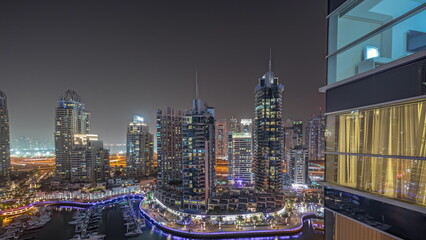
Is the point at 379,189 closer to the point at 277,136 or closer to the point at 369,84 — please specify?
the point at 369,84

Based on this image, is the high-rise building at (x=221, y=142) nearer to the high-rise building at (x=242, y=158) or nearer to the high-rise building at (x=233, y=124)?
the high-rise building at (x=233, y=124)

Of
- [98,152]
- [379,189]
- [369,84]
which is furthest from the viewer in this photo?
[98,152]

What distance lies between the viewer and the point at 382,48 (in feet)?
5.79

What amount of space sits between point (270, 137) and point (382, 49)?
84.5ft

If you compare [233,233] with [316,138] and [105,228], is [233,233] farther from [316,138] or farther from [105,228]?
[316,138]

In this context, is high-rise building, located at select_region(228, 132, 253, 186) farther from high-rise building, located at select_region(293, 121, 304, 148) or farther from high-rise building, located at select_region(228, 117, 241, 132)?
high-rise building, located at select_region(228, 117, 241, 132)

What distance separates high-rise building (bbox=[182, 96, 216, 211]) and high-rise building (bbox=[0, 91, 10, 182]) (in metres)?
35.8

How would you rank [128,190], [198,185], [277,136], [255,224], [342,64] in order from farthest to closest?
[128,190]
[277,136]
[198,185]
[255,224]
[342,64]

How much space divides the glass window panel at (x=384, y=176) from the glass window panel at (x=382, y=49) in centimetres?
89

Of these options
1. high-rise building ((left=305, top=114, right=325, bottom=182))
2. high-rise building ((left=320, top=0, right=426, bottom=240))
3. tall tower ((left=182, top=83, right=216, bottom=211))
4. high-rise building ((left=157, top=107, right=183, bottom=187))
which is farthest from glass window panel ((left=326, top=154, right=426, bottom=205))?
high-rise building ((left=305, top=114, right=325, bottom=182))

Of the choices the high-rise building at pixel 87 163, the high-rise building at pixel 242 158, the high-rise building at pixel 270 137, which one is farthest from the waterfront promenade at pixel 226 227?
the high-rise building at pixel 87 163

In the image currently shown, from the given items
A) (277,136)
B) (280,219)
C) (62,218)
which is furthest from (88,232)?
(277,136)

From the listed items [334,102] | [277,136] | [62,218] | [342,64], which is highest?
[342,64]

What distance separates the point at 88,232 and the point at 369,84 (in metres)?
26.1
